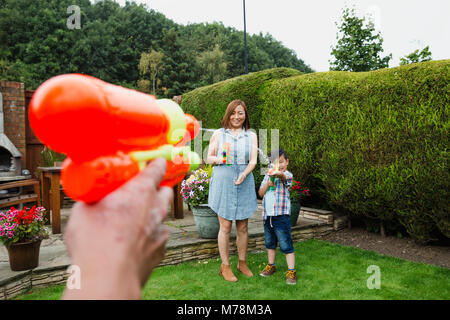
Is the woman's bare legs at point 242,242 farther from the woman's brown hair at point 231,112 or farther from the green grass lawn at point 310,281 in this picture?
the woman's brown hair at point 231,112

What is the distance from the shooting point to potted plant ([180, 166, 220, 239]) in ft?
14.6

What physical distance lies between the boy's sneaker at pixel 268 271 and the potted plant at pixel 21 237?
2499 millimetres

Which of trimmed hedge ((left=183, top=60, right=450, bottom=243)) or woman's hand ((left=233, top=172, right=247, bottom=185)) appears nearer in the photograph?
woman's hand ((left=233, top=172, right=247, bottom=185))

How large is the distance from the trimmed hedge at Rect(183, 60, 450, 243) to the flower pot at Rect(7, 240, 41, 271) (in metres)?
4.19

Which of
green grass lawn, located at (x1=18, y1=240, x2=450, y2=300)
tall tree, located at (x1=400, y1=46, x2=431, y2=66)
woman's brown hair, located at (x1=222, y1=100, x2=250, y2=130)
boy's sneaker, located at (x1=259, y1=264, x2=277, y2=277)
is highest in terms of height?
tall tree, located at (x1=400, y1=46, x2=431, y2=66)

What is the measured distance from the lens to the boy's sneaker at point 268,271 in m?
3.81

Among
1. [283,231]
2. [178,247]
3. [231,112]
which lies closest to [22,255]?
[178,247]

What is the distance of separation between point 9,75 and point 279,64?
36.1 metres

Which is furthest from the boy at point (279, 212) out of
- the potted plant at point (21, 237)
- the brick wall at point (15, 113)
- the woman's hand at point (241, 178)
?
the brick wall at point (15, 113)

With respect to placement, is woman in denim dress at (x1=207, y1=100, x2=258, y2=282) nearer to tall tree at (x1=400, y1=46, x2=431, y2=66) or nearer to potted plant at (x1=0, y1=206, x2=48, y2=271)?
potted plant at (x1=0, y1=206, x2=48, y2=271)

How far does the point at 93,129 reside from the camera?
0.67m

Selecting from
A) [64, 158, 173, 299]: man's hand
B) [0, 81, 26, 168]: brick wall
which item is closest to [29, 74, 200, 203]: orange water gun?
[64, 158, 173, 299]: man's hand

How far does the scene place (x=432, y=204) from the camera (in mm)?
4121

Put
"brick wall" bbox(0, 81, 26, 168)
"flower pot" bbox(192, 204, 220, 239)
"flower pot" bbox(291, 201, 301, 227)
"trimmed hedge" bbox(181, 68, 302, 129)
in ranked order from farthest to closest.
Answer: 1. "brick wall" bbox(0, 81, 26, 168)
2. "trimmed hedge" bbox(181, 68, 302, 129)
3. "flower pot" bbox(291, 201, 301, 227)
4. "flower pot" bbox(192, 204, 220, 239)
